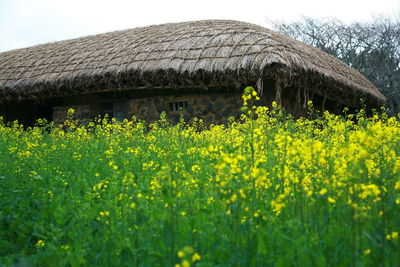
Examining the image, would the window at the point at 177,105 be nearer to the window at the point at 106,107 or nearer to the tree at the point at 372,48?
the window at the point at 106,107

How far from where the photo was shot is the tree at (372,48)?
19.8m

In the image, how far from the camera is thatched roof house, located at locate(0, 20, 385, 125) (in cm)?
838

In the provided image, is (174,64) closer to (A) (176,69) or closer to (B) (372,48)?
(A) (176,69)

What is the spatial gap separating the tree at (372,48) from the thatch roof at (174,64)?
7.87 metres

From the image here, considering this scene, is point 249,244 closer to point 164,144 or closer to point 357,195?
point 357,195

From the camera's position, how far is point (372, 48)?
20.7 metres

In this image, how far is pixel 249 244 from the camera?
6.80ft

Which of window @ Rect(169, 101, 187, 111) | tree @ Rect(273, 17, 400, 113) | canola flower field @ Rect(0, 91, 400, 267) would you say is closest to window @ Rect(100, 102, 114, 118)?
window @ Rect(169, 101, 187, 111)

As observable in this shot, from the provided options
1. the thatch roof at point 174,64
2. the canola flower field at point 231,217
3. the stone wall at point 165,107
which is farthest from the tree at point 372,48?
the canola flower field at point 231,217

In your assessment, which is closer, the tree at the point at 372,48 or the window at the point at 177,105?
the window at the point at 177,105

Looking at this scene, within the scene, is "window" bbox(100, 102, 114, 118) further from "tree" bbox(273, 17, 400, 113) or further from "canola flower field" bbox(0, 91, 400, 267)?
"tree" bbox(273, 17, 400, 113)

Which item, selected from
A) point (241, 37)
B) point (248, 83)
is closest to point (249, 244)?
point (248, 83)

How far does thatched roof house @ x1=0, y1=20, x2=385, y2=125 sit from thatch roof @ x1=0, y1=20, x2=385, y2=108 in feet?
0.07

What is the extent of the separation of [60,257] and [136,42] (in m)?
8.91
